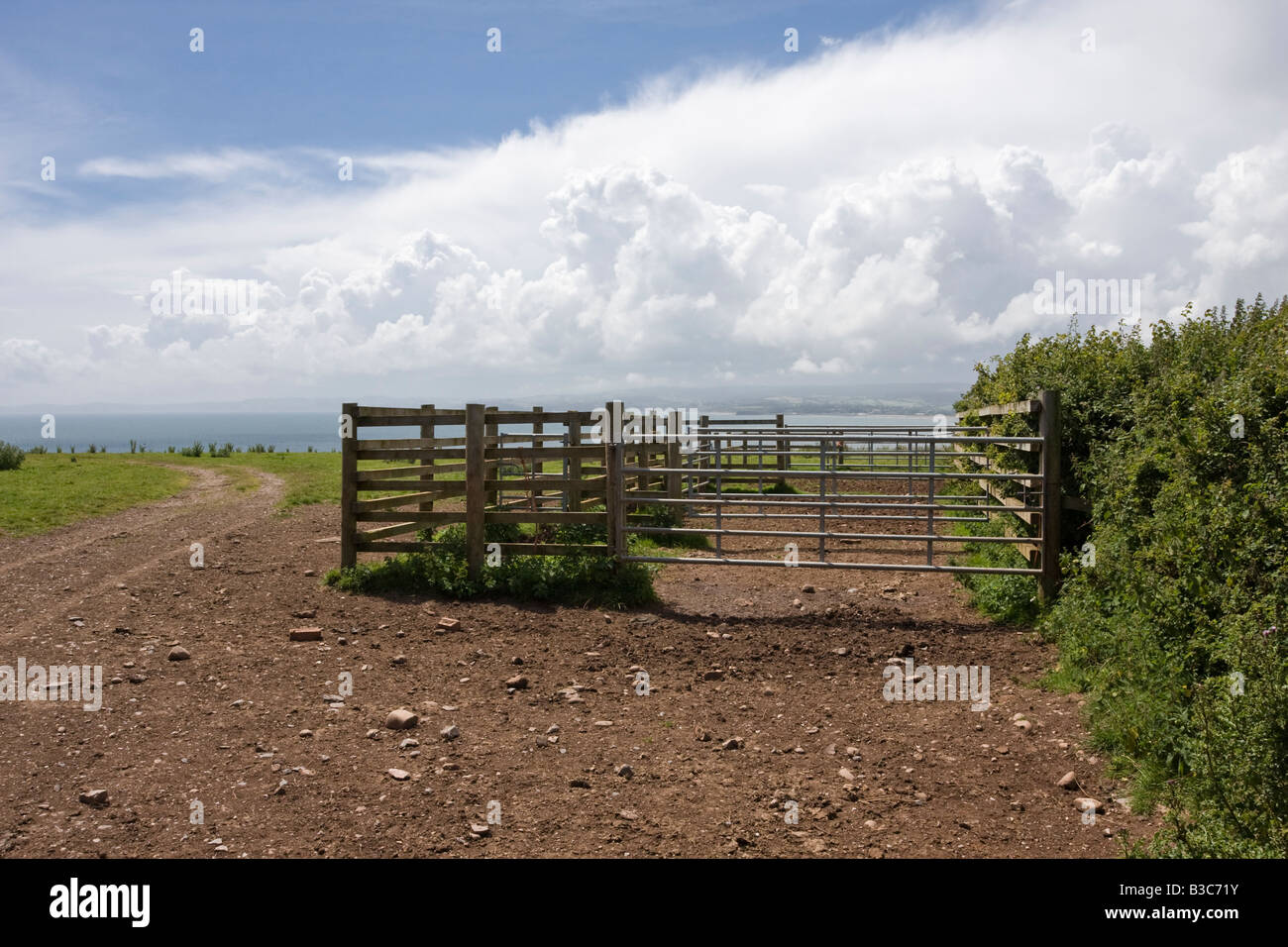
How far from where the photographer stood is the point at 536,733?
5613mm

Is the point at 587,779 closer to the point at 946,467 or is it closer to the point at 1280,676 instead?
the point at 1280,676

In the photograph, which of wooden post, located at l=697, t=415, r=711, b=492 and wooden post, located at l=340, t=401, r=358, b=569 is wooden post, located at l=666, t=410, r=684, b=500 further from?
wooden post, located at l=340, t=401, r=358, b=569

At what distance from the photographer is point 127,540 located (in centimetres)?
1288

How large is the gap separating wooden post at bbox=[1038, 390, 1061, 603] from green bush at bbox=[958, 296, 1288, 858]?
3.20 feet

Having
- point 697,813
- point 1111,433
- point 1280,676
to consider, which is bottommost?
point 697,813

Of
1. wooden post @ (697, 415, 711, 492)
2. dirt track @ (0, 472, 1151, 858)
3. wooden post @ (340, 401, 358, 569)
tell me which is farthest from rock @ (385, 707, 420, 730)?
wooden post @ (697, 415, 711, 492)

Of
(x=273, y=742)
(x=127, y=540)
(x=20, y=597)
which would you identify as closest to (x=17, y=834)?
(x=273, y=742)

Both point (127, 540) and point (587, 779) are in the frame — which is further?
point (127, 540)

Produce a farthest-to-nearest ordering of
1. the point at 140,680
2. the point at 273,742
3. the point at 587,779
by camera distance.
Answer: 1. the point at 140,680
2. the point at 273,742
3. the point at 587,779

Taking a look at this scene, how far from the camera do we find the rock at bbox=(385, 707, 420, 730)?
5.66 meters

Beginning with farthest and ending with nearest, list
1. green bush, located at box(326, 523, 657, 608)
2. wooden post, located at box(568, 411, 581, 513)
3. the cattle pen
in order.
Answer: wooden post, located at box(568, 411, 581, 513) < green bush, located at box(326, 523, 657, 608) < the cattle pen

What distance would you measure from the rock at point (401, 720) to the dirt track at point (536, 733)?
0.29ft
